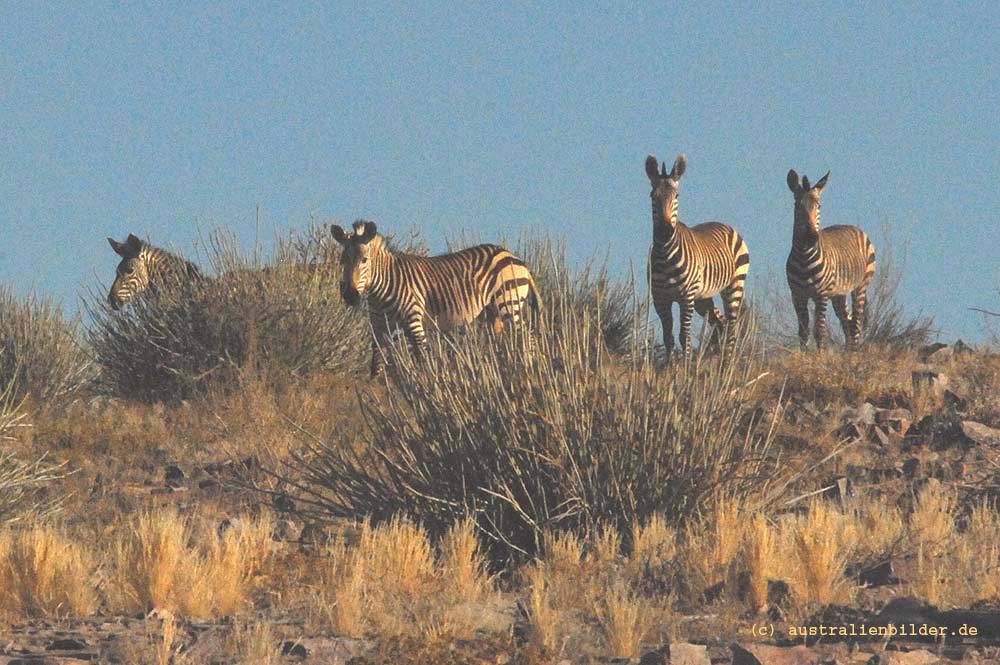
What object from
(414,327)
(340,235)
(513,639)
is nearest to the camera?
(513,639)

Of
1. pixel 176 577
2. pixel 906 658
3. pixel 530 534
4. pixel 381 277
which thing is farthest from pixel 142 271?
pixel 906 658

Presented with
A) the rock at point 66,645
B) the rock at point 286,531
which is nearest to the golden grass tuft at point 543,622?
the rock at point 66,645

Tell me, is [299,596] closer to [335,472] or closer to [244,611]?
[244,611]

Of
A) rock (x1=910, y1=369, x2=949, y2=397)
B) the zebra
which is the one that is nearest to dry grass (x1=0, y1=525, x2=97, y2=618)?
rock (x1=910, y1=369, x2=949, y2=397)

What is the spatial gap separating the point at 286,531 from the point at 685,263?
28.3ft

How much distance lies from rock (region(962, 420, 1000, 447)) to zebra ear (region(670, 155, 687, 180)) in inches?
195

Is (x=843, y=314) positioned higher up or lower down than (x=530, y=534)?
higher up

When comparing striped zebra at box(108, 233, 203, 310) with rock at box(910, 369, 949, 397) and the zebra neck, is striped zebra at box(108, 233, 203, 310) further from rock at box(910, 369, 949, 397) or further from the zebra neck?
rock at box(910, 369, 949, 397)

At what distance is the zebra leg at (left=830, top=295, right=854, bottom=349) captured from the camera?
70.3 ft

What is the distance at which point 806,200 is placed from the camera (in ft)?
65.5

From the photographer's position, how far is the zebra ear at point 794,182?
19.9 metres

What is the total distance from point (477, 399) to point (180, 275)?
10748 millimetres

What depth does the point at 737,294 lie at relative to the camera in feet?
69.9

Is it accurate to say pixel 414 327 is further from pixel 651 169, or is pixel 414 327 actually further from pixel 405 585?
pixel 405 585
